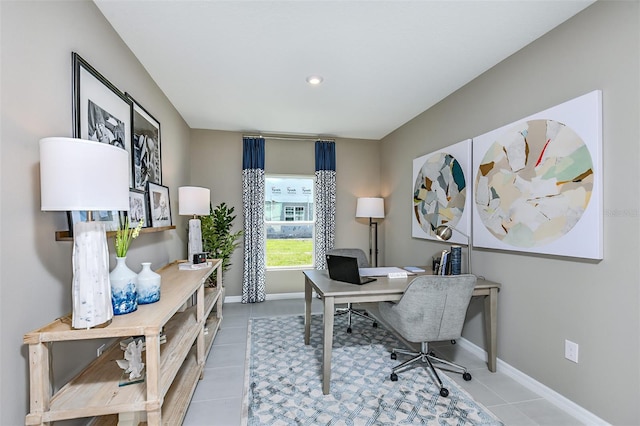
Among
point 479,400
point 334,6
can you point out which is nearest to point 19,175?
point 334,6

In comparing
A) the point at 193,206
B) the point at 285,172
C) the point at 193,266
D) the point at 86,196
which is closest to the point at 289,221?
the point at 285,172

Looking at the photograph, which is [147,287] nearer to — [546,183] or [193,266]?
[193,266]

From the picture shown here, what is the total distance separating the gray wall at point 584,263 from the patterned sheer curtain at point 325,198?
2.43 metres

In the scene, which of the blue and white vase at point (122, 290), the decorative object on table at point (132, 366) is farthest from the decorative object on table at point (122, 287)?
the decorative object on table at point (132, 366)

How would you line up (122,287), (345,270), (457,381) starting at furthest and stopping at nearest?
1. (345,270)
2. (457,381)
3. (122,287)

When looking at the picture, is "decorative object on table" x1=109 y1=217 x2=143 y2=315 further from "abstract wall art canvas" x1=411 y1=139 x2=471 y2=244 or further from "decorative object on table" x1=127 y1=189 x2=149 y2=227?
"abstract wall art canvas" x1=411 y1=139 x2=471 y2=244

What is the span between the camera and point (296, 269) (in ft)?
16.3

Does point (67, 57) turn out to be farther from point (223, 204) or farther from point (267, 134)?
point (267, 134)

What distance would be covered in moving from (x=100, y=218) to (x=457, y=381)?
2.79 metres

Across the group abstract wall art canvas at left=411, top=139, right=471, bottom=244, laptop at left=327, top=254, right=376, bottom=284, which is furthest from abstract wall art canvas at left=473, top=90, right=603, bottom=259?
laptop at left=327, top=254, right=376, bottom=284

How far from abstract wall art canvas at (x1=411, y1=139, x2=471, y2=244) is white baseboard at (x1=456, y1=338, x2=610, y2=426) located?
1070 mm

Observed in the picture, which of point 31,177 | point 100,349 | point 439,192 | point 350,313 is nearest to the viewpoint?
point 31,177

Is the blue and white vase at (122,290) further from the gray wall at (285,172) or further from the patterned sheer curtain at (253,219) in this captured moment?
the gray wall at (285,172)

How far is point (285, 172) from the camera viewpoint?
16.0 feet
